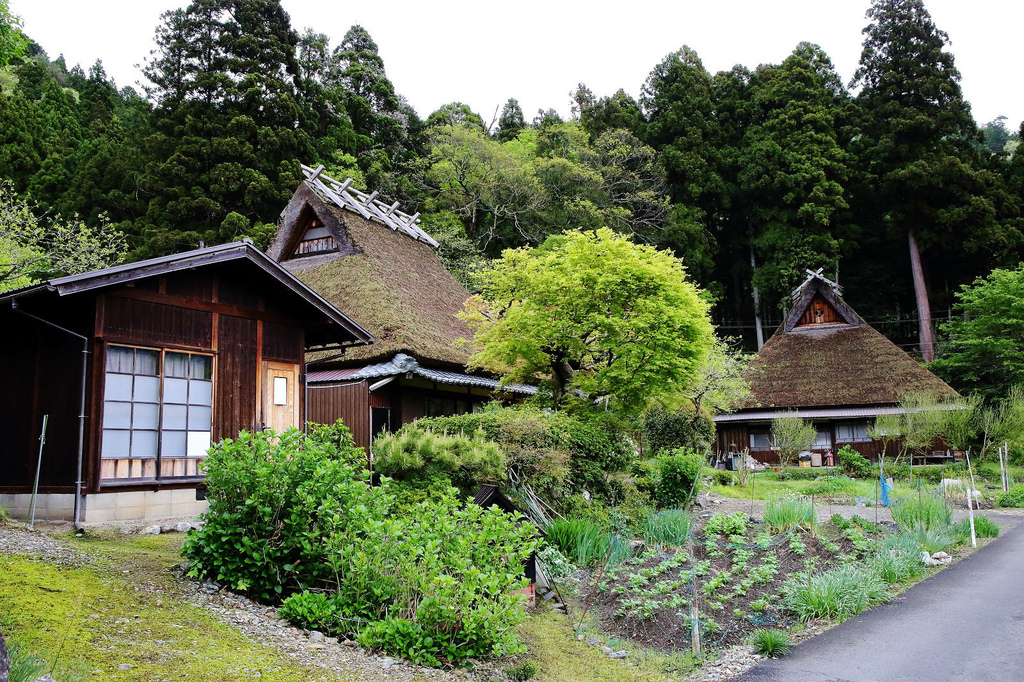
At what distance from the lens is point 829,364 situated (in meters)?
28.5

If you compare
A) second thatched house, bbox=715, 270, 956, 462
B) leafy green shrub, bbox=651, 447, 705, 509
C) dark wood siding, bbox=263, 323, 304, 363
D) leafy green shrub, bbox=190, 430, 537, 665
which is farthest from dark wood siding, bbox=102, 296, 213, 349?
second thatched house, bbox=715, 270, 956, 462

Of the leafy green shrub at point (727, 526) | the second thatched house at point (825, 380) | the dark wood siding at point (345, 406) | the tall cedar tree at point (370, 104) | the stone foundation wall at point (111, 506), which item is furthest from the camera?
the tall cedar tree at point (370, 104)

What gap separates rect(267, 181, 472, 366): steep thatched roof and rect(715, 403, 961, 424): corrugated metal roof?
1215 centimetres

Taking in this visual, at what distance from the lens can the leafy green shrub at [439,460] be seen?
32.7 feet

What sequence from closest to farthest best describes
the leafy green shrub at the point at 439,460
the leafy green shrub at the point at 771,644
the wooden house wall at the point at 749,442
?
the leafy green shrub at the point at 771,644 < the leafy green shrub at the point at 439,460 < the wooden house wall at the point at 749,442

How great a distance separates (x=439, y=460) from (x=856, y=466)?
1763 cm

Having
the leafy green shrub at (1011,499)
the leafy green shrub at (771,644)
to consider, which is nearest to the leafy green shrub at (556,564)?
the leafy green shrub at (771,644)

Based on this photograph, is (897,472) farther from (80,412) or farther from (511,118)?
(511,118)

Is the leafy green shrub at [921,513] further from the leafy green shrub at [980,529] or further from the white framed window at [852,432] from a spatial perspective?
the white framed window at [852,432]

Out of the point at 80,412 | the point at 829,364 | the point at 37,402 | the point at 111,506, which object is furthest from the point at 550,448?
the point at 829,364

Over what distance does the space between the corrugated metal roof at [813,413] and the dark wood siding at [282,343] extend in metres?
18.5

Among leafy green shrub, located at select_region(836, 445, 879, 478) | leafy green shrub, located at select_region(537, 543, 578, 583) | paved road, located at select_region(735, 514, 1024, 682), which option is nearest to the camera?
paved road, located at select_region(735, 514, 1024, 682)

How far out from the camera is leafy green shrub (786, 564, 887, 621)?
27.8ft

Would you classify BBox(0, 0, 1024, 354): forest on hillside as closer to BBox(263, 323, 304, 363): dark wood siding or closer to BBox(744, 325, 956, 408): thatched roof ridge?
BBox(744, 325, 956, 408): thatched roof ridge
